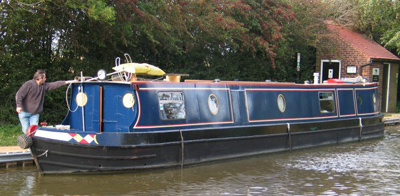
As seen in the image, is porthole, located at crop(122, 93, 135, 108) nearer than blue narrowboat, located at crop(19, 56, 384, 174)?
No

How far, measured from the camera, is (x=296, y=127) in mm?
12812

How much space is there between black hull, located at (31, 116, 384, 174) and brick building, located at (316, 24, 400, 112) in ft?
30.3

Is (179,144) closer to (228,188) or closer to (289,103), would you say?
(228,188)

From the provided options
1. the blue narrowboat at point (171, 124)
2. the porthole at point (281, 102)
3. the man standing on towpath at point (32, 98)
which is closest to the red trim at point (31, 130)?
the blue narrowboat at point (171, 124)

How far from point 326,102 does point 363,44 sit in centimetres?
963

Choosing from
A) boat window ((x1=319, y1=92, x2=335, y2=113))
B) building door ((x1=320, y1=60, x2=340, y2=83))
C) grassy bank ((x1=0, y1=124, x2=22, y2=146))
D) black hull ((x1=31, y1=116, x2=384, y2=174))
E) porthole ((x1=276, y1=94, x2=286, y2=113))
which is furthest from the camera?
building door ((x1=320, y1=60, x2=340, y2=83))

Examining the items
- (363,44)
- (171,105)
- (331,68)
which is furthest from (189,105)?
(363,44)

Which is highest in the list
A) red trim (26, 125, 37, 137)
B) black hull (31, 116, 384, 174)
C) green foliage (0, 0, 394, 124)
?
green foliage (0, 0, 394, 124)

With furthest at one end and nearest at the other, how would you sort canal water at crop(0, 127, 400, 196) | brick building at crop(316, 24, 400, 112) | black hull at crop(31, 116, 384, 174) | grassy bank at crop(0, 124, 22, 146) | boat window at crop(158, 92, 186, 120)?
brick building at crop(316, 24, 400, 112) < grassy bank at crop(0, 124, 22, 146) < boat window at crop(158, 92, 186, 120) < black hull at crop(31, 116, 384, 174) < canal water at crop(0, 127, 400, 196)

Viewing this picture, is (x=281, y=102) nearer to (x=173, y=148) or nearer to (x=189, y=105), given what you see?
(x=189, y=105)

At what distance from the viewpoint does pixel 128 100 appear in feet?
31.4

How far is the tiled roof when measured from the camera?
2176cm

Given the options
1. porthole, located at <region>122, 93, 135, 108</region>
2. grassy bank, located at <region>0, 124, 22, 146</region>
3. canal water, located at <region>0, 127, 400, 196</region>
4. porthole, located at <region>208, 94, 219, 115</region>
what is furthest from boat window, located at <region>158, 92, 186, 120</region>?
grassy bank, located at <region>0, 124, 22, 146</region>

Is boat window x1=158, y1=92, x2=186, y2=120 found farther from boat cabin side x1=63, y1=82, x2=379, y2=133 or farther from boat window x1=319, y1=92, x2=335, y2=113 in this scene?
boat window x1=319, y1=92, x2=335, y2=113
